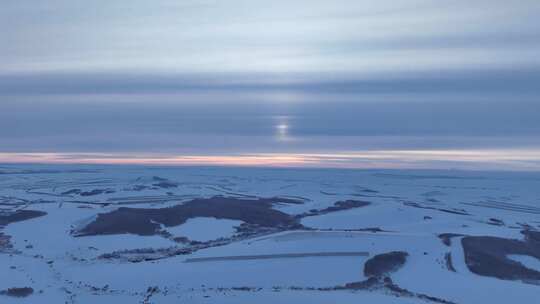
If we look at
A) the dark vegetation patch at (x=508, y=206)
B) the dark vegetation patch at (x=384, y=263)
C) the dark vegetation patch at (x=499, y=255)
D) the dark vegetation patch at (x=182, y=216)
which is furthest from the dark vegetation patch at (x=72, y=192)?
the dark vegetation patch at (x=499, y=255)

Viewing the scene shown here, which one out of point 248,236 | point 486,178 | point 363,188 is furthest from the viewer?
point 486,178

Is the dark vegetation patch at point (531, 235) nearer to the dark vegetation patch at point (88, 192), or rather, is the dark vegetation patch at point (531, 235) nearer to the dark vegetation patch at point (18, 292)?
the dark vegetation patch at point (18, 292)

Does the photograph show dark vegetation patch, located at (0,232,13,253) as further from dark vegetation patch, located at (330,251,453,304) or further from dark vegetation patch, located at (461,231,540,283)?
dark vegetation patch, located at (461,231,540,283)

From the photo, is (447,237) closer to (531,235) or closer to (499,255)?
(499,255)

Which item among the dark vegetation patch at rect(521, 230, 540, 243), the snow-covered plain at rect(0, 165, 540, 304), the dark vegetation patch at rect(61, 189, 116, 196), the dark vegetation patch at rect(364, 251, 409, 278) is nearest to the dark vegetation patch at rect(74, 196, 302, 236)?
the snow-covered plain at rect(0, 165, 540, 304)

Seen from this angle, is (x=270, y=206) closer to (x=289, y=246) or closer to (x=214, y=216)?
(x=214, y=216)

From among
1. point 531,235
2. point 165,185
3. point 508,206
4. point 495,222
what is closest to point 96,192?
point 165,185

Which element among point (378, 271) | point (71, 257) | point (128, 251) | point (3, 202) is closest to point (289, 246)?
point (378, 271)
